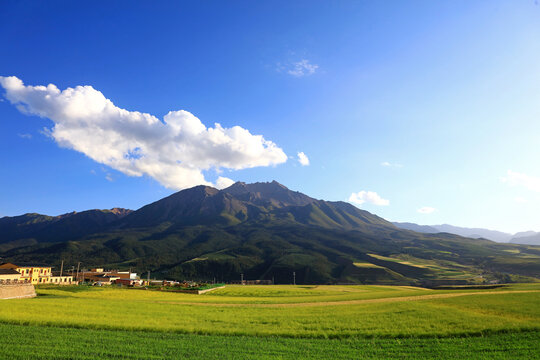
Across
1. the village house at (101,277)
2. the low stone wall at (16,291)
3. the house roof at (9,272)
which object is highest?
the house roof at (9,272)

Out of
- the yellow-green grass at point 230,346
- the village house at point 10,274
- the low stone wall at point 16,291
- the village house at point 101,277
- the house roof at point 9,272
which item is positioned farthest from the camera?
the village house at point 101,277

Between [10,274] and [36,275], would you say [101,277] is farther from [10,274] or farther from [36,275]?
[10,274]

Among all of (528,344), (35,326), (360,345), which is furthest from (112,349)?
(528,344)

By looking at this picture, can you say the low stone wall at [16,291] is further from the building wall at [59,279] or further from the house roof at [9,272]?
the building wall at [59,279]

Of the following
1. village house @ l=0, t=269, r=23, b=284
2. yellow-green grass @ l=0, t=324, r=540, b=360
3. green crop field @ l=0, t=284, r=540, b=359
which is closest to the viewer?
yellow-green grass @ l=0, t=324, r=540, b=360

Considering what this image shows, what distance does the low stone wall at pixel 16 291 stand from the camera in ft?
189

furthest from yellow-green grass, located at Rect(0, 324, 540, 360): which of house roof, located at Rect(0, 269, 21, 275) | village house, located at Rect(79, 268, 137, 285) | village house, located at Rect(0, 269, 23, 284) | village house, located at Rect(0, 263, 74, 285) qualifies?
village house, located at Rect(79, 268, 137, 285)

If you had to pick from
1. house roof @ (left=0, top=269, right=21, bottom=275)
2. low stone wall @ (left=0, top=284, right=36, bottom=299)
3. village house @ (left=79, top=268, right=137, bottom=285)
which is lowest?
village house @ (left=79, top=268, right=137, bottom=285)

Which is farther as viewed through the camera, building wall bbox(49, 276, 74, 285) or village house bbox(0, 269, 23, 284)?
building wall bbox(49, 276, 74, 285)

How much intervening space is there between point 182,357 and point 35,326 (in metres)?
20.2

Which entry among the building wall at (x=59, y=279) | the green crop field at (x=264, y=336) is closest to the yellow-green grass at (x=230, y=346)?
the green crop field at (x=264, y=336)

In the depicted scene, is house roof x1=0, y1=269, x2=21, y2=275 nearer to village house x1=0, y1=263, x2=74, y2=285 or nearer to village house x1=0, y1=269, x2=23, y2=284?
village house x1=0, y1=269, x2=23, y2=284

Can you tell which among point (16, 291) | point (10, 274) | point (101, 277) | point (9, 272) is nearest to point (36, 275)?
point (9, 272)

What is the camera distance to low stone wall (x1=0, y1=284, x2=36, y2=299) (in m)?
57.5
